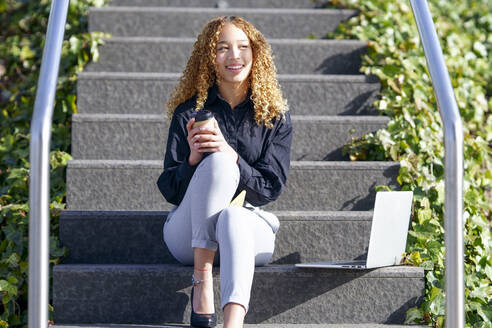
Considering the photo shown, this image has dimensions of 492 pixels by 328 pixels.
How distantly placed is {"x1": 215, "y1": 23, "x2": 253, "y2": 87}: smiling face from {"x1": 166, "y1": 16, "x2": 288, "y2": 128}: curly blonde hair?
0.8 inches

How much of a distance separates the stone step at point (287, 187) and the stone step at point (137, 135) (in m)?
0.17

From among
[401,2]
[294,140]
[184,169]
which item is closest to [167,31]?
[294,140]

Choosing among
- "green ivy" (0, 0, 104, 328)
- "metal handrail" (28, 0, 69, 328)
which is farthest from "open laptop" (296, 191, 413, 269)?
"green ivy" (0, 0, 104, 328)

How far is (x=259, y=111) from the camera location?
7.52ft

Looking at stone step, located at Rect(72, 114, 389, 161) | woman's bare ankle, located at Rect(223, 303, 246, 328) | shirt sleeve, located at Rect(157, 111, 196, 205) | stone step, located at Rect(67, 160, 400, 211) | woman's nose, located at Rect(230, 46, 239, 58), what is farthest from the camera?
stone step, located at Rect(72, 114, 389, 161)

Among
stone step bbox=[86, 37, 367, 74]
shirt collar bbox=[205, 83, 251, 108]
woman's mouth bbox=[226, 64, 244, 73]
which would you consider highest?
stone step bbox=[86, 37, 367, 74]

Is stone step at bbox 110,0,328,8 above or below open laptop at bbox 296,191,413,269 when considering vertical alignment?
above

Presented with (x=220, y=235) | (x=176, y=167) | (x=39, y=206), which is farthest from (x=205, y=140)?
(x=39, y=206)

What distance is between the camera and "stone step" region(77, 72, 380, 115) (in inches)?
117

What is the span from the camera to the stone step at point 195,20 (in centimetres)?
342

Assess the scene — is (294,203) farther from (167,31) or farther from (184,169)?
(167,31)

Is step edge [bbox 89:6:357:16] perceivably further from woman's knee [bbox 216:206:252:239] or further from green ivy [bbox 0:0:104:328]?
woman's knee [bbox 216:206:252:239]

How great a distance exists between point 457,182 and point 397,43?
1.86m

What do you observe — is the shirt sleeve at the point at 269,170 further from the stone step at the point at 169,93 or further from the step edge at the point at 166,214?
the stone step at the point at 169,93
